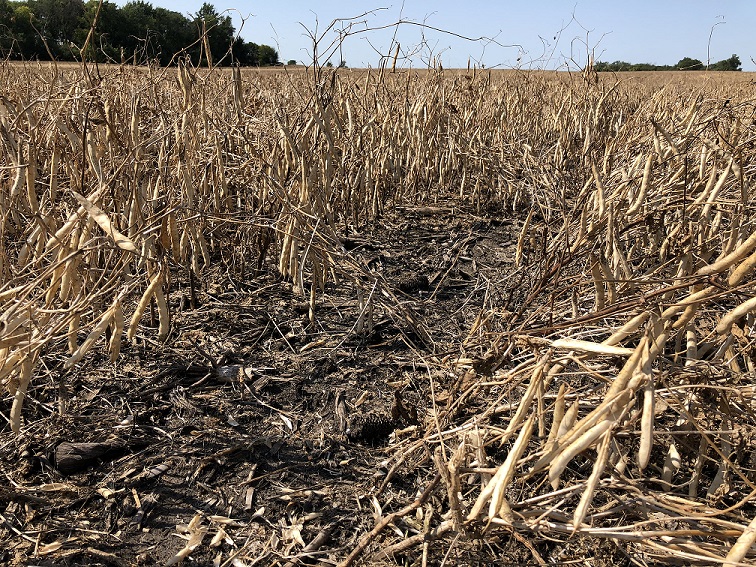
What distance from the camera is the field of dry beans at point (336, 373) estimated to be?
42.5 inches

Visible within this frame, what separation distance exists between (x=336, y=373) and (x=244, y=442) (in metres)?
0.42

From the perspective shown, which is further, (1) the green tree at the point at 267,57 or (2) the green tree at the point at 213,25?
(1) the green tree at the point at 267,57

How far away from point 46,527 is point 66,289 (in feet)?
1.71

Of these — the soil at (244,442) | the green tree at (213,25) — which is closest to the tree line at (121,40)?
the green tree at (213,25)

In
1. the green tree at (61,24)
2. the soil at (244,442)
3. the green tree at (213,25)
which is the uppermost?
the green tree at (61,24)

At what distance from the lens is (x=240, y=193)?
2566 millimetres

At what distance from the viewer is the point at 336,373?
1.96 meters

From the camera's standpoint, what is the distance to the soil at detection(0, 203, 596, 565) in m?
1.32

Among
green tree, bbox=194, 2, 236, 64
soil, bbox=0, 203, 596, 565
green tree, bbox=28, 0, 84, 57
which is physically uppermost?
green tree, bbox=28, 0, 84, 57

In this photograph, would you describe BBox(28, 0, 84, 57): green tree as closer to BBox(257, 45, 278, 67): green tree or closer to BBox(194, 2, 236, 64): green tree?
BBox(194, 2, 236, 64): green tree

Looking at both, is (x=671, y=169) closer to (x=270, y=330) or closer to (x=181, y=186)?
(x=270, y=330)

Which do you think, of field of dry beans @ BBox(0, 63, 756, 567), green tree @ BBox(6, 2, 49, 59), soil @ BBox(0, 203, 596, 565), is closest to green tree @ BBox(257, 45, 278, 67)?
field of dry beans @ BBox(0, 63, 756, 567)

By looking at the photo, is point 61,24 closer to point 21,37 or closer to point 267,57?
point 267,57

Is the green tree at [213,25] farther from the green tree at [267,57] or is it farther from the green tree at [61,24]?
the green tree at [61,24]
